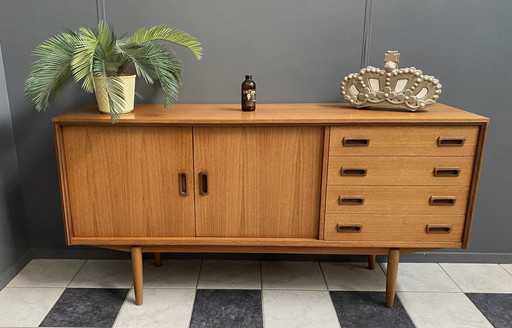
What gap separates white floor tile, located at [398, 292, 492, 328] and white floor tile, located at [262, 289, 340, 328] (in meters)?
0.39

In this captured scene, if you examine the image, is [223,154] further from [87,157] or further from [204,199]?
[87,157]

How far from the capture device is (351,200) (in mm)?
1770

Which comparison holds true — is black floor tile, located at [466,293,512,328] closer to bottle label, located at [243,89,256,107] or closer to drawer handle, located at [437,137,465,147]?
drawer handle, located at [437,137,465,147]

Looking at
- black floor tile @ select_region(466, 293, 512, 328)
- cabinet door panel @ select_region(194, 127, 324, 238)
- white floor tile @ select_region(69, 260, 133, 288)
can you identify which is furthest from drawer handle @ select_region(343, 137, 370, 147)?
white floor tile @ select_region(69, 260, 133, 288)

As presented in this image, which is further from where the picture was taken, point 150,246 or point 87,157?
point 150,246

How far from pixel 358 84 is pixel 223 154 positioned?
0.75 metres

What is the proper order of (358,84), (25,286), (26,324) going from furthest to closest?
(25,286) → (358,84) → (26,324)

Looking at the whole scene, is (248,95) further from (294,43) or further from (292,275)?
(292,275)

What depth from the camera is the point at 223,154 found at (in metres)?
1.74

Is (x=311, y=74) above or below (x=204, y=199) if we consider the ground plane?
above

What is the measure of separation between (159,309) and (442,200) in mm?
1410

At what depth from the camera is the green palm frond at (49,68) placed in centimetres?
166

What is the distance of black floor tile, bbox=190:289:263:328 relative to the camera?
1.79 metres

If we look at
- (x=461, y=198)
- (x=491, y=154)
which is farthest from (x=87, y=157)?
(x=491, y=154)
